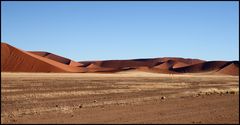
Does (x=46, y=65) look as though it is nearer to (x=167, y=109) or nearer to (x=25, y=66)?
(x=25, y=66)

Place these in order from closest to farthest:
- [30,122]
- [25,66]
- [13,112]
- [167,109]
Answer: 1. [30,122]
2. [13,112]
3. [167,109]
4. [25,66]

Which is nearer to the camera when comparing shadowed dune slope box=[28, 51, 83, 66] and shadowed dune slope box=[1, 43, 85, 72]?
shadowed dune slope box=[1, 43, 85, 72]

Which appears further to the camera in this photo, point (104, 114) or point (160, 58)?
point (160, 58)

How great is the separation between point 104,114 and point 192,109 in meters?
3.70

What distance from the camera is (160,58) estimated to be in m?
190

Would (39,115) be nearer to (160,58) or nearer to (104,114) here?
(104,114)

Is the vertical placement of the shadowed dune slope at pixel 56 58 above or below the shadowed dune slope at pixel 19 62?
above

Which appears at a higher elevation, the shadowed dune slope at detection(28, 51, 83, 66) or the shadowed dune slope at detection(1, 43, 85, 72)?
the shadowed dune slope at detection(28, 51, 83, 66)

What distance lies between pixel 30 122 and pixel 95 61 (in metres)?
177

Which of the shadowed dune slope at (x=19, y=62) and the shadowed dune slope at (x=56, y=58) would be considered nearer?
the shadowed dune slope at (x=19, y=62)

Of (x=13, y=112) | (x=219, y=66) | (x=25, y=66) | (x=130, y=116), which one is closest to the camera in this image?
(x=130, y=116)

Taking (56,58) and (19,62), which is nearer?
(19,62)

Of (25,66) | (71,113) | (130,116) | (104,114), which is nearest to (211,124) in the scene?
(130,116)

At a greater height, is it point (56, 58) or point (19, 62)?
point (56, 58)
